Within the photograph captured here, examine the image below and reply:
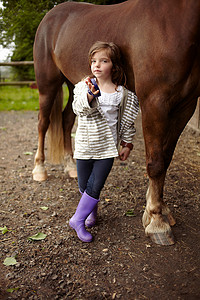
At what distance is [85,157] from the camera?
80.8 inches

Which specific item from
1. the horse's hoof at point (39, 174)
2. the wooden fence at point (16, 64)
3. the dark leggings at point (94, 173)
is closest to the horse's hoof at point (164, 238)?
the dark leggings at point (94, 173)

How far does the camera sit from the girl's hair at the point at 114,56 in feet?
6.39

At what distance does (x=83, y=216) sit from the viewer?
2.13 m

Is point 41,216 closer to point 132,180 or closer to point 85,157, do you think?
point 85,157

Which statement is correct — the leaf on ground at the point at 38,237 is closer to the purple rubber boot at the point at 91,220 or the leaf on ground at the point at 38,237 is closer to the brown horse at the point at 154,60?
the purple rubber boot at the point at 91,220

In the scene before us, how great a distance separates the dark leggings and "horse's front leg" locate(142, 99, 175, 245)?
0.28 metres

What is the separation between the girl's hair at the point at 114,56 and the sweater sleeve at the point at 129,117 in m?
0.13

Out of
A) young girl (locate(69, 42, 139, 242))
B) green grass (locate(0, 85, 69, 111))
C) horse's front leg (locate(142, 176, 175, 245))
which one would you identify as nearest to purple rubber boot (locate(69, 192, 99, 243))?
young girl (locate(69, 42, 139, 242))

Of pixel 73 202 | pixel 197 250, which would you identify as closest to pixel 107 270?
pixel 197 250

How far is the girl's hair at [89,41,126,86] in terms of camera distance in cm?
195

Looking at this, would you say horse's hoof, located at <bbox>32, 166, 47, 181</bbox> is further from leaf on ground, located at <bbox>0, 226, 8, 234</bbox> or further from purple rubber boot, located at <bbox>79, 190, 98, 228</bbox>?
purple rubber boot, located at <bbox>79, 190, 98, 228</bbox>

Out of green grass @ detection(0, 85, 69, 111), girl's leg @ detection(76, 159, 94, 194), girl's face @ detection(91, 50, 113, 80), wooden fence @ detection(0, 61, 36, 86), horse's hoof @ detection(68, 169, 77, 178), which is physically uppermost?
girl's face @ detection(91, 50, 113, 80)

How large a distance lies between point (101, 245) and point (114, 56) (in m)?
1.26

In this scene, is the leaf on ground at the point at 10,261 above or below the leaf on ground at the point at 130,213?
above
